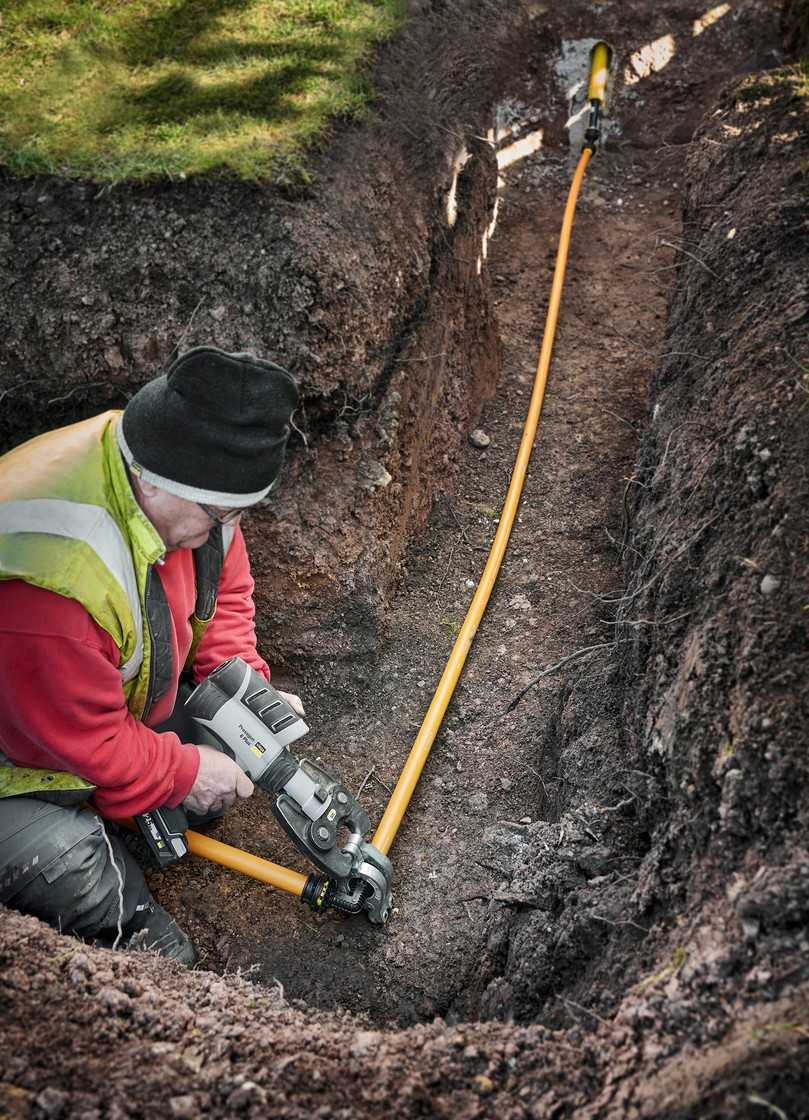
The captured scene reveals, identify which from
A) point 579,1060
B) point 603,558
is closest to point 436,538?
point 603,558

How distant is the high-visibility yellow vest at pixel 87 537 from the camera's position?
2195 mm

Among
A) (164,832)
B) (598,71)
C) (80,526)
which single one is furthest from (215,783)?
(598,71)

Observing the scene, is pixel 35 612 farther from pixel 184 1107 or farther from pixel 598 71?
pixel 598 71

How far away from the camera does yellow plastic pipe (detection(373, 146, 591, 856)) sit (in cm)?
301

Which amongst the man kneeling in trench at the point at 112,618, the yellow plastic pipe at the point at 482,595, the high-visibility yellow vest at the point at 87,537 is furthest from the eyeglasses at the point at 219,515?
the yellow plastic pipe at the point at 482,595

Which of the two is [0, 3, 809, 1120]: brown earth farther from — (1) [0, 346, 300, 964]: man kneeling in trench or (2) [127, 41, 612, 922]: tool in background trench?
(1) [0, 346, 300, 964]: man kneeling in trench

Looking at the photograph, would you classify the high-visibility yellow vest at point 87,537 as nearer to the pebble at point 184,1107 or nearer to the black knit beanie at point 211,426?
the black knit beanie at point 211,426

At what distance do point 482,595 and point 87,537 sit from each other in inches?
73.6

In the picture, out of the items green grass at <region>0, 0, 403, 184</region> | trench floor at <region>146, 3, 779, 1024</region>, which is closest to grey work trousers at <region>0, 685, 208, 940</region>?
trench floor at <region>146, 3, 779, 1024</region>

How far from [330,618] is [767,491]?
1813mm

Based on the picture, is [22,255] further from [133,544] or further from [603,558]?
[603,558]

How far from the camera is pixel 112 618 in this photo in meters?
2.29

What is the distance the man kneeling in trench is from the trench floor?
0.45m

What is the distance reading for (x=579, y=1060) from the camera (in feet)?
5.64
